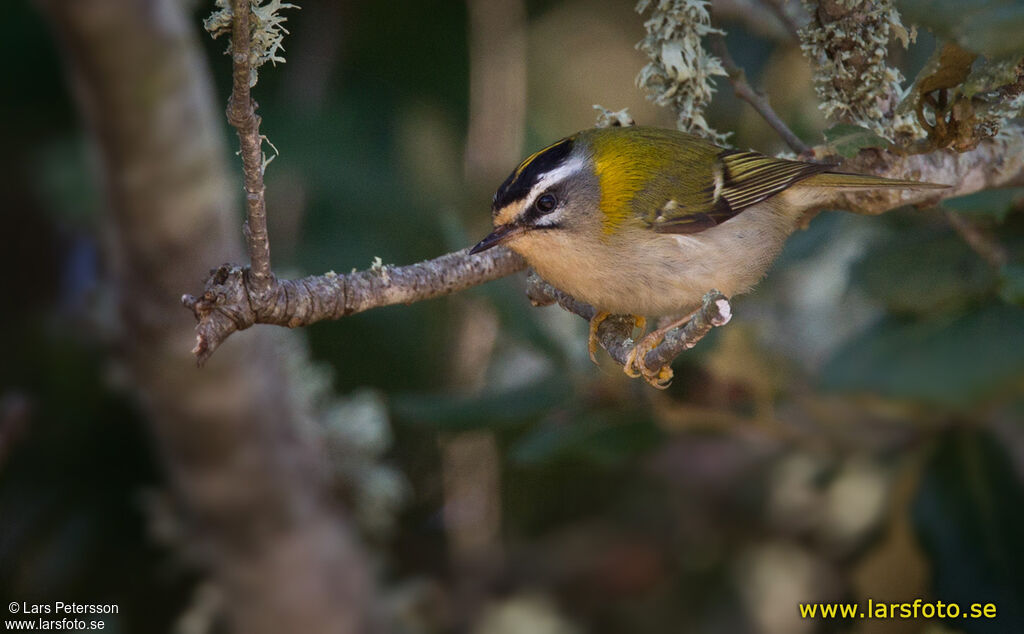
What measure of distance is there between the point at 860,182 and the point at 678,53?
40cm

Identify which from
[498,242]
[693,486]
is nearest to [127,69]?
[498,242]

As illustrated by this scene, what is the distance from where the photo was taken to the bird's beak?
1.72 metres

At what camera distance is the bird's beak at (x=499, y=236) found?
1719mm

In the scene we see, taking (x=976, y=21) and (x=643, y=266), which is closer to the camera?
(x=976, y=21)

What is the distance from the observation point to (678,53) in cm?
166

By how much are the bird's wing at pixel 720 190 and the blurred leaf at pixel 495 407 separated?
58 cm

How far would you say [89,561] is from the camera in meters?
2.93

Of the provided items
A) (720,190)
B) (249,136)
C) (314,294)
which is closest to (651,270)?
(720,190)

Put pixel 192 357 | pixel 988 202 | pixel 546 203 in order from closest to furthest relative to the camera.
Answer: pixel 988 202 → pixel 546 203 → pixel 192 357

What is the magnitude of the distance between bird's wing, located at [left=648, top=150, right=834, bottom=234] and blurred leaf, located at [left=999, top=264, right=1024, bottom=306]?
0.42 meters

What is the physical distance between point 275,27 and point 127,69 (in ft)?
3.49

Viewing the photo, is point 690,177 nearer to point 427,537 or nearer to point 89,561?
point 427,537

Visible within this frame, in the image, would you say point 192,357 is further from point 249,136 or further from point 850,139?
point 850,139

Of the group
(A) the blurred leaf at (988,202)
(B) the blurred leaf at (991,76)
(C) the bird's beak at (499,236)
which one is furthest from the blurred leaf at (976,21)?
(C) the bird's beak at (499,236)
